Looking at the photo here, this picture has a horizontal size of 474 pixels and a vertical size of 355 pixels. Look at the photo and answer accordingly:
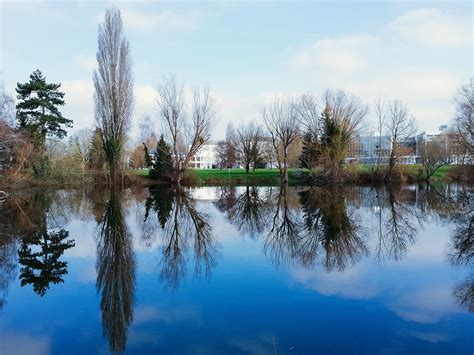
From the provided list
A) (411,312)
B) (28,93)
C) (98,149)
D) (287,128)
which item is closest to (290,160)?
(287,128)

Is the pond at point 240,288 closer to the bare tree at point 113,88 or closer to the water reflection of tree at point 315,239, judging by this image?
the water reflection of tree at point 315,239

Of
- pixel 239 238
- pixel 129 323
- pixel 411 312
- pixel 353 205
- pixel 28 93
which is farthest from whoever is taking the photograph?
pixel 28 93

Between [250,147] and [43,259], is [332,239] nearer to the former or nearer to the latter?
[43,259]

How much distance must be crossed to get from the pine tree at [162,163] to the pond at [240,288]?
2366 cm

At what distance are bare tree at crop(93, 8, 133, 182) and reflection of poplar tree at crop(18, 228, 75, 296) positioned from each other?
73.1 ft

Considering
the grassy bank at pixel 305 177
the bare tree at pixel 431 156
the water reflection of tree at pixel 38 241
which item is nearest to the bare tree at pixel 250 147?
the grassy bank at pixel 305 177

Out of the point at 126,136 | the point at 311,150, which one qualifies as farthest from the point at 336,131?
the point at 126,136

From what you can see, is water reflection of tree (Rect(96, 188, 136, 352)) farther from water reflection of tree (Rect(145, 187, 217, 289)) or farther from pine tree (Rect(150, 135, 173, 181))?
pine tree (Rect(150, 135, 173, 181))

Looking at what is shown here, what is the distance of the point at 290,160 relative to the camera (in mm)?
48375

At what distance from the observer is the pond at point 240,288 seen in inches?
165

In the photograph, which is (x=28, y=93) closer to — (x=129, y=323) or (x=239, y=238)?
(x=239, y=238)

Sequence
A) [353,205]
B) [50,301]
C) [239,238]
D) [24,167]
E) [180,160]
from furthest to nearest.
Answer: [180,160] → [24,167] → [353,205] → [239,238] → [50,301]

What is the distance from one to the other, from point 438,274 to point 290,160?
42032mm

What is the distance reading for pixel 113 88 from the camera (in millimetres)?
31594
